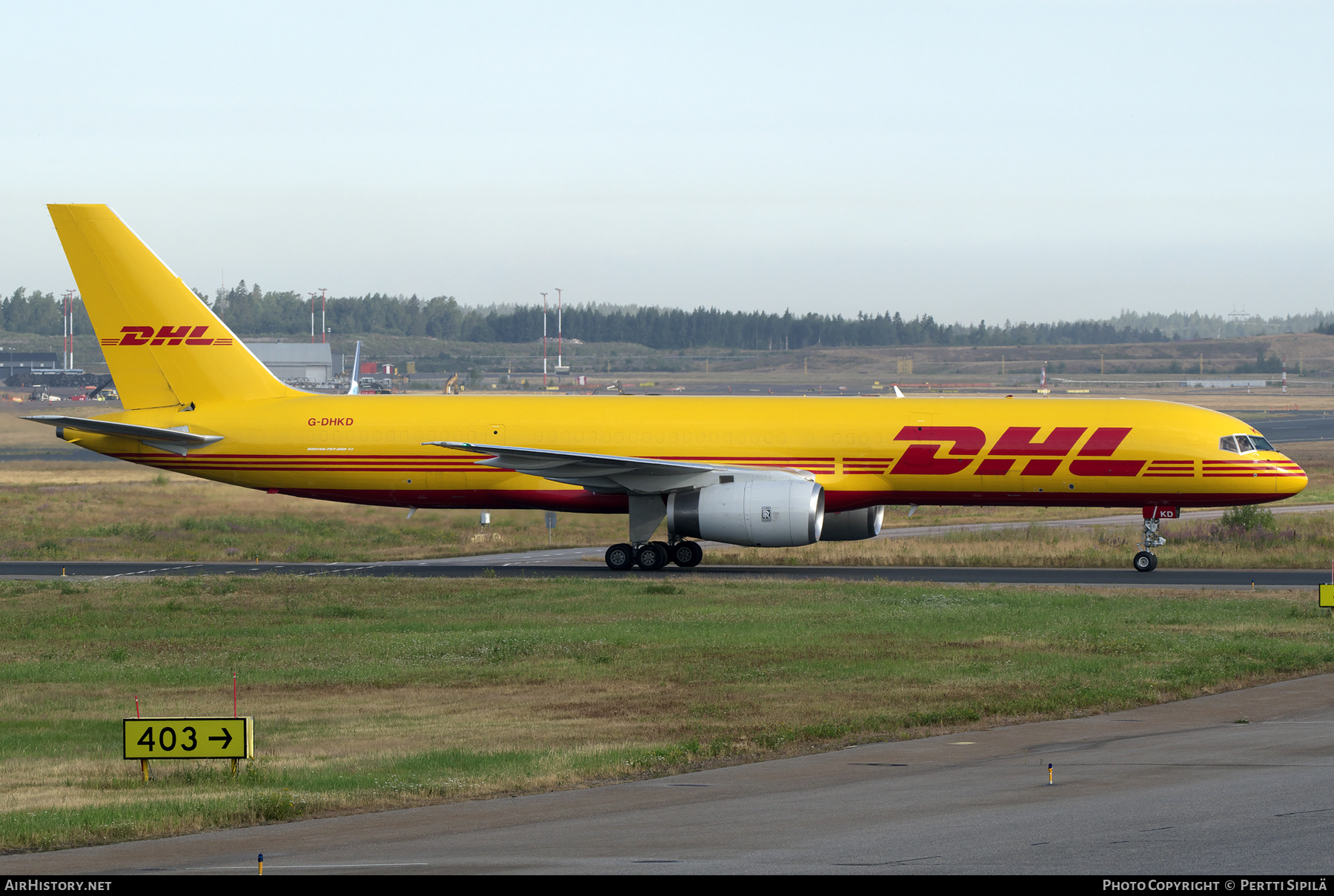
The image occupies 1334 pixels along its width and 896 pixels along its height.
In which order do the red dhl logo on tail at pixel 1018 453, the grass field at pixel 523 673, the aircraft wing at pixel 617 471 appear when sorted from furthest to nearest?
the red dhl logo on tail at pixel 1018 453 → the aircraft wing at pixel 617 471 → the grass field at pixel 523 673

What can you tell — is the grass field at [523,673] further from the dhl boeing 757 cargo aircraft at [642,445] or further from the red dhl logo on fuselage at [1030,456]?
the red dhl logo on fuselage at [1030,456]

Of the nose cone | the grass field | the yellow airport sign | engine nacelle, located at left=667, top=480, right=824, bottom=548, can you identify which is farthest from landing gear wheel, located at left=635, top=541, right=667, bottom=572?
the yellow airport sign

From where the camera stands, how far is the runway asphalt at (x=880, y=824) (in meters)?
11.0

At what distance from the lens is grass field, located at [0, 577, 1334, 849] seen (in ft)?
50.4

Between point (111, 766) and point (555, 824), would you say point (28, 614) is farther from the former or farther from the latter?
point (555, 824)

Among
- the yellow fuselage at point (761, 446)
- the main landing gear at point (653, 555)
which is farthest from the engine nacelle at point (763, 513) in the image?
the main landing gear at point (653, 555)

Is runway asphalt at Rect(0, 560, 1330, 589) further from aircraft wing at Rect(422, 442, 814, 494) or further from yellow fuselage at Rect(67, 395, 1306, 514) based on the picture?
aircraft wing at Rect(422, 442, 814, 494)

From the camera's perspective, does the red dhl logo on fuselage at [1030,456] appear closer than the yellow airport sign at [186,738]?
No

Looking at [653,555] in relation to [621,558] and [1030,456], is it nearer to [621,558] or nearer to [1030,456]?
[621,558]

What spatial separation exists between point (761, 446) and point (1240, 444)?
12136 mm

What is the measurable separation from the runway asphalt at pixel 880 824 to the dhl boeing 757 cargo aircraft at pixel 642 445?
19.5 meters

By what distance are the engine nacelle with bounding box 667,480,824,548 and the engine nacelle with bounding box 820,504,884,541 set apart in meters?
2.35

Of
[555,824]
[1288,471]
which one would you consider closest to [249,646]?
[555,824]

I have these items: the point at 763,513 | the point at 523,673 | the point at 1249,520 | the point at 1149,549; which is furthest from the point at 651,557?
the point at 1249,520
